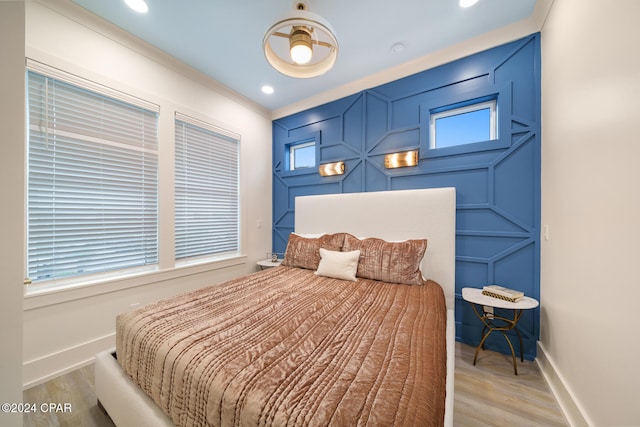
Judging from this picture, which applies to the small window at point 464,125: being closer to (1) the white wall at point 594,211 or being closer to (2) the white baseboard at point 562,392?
(1) the white wall at point 594,211

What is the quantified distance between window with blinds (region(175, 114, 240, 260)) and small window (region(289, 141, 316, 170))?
0.89 meters

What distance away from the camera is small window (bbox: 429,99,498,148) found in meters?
2.25

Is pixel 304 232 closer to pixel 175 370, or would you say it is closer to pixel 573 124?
pixel 175 370

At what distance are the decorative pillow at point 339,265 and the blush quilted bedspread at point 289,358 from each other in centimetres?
46

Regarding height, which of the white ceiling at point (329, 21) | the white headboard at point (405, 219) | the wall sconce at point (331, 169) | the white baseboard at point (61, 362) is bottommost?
the white baseboard at point (61, 362)

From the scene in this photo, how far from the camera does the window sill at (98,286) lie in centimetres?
165

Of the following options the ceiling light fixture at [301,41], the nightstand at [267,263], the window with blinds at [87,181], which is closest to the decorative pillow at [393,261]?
the nightstand at [267,263]

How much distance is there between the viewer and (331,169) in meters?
3.07

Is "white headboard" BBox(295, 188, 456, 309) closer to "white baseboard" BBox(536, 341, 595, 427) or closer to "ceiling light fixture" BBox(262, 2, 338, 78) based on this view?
"white baseboard" BBox(536, 341, 595, 427)

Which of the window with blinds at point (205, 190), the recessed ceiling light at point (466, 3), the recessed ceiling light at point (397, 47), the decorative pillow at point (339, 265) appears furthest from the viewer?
the window with blinds at point (205, 190)

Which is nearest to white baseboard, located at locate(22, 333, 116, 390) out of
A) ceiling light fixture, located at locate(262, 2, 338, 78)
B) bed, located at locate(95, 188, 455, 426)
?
bed, located at locate(95, 188, 455, 426)

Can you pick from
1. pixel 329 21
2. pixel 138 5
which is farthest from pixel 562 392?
pixel 138 5

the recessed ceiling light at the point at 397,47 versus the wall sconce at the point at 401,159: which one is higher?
the recessed ceiling light at the point at 397,47

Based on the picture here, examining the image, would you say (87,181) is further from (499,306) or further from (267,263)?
(499,306)
